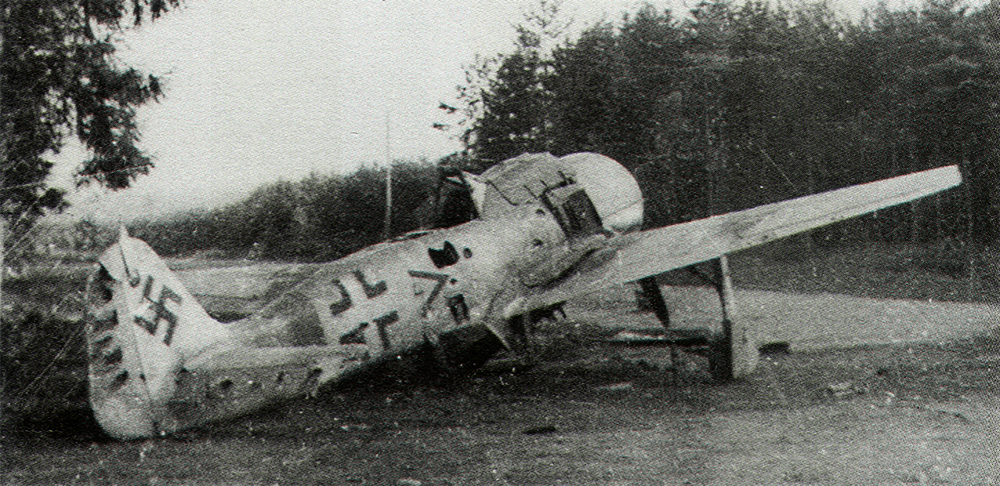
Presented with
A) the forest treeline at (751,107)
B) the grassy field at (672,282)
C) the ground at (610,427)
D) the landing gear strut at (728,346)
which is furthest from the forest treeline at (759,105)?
the landing gear strut at (728,346)

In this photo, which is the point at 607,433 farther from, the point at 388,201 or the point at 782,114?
the point at 388,201

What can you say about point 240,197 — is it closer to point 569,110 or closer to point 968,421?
point 569,110

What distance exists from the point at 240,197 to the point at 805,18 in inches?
862

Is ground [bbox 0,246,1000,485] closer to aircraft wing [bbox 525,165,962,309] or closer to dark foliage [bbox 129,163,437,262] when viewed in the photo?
aircraft wing [bbox 525,165,962,309]

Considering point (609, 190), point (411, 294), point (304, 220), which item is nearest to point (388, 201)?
point (304, 220)

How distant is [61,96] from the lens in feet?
27.7

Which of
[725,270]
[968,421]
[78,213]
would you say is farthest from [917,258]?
[78,213]

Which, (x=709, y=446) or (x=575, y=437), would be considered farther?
(x=575, y=437)

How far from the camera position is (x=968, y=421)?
4.79 meters

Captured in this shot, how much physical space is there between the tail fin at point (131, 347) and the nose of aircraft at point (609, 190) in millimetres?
5458

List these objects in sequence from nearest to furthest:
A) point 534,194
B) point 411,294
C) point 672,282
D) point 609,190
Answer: point 411,294 < point 534,194 < point 609,190 < point 672,282

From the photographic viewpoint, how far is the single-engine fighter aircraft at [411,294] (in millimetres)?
4621

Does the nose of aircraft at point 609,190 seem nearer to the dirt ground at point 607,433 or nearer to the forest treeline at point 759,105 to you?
the dirt ground at point 607,433

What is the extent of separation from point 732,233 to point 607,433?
2401 millimetres
